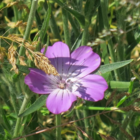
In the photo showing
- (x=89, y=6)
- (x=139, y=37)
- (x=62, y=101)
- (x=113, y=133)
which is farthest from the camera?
(x=113, y=133)

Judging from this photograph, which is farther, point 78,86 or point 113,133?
point 113,133

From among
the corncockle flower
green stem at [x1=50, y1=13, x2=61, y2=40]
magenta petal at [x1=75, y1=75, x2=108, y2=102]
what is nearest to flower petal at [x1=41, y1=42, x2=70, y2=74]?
the corncockle flower

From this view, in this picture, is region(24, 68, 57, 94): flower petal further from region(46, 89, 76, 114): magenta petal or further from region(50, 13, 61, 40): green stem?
region(50, 13, 61, 40): green stem

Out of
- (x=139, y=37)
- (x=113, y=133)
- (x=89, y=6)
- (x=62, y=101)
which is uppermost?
(x=89, y=6)

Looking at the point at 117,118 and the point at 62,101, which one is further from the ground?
the point at 62,101

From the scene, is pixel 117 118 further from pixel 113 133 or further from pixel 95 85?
pixel 95 85

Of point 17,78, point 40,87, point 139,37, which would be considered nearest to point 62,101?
point 40,87

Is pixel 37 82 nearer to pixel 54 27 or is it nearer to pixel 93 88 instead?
pixel 93 88
